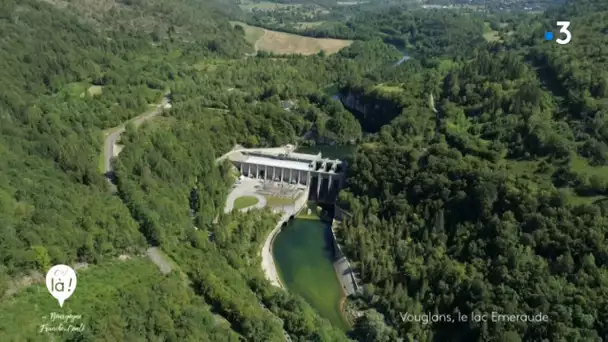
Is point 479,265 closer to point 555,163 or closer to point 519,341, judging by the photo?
point 519,341

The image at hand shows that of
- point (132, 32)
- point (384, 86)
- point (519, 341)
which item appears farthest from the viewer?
point (132, 32)

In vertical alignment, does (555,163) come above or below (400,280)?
above

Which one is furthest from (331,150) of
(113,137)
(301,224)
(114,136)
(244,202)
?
(113,137)

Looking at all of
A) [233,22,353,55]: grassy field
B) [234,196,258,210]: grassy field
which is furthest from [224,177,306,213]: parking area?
[233,22,353,55]: grassy field

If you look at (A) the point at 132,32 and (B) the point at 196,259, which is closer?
(B) the point at 196,259

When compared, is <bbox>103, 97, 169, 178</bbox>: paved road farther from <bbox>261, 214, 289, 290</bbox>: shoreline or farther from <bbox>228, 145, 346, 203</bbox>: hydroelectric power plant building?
<bbox>261, 214, 289, 290</bbox>: shoreline

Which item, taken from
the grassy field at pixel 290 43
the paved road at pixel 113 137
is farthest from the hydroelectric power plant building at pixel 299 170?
the grassy field at pixel 290 43

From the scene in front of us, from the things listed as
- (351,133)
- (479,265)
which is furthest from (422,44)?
(479,265)
